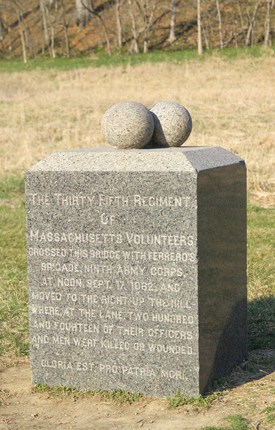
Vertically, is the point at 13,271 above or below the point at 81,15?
above

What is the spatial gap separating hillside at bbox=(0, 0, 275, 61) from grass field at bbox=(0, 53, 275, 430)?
385 inches

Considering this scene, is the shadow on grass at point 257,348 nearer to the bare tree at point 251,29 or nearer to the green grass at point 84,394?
the green grass at point 84,394

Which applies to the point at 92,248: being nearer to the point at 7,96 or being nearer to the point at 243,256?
the point at 243,256

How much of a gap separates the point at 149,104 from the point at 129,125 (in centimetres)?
1697

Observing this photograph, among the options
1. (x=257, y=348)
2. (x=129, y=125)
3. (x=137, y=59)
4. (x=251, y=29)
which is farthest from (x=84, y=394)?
(x=251, y=29)

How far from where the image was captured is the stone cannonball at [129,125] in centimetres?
622

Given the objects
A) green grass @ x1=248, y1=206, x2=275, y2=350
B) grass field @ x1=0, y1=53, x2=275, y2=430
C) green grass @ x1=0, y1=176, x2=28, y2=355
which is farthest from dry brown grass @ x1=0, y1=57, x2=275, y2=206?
green grass @ x1=0, y1=176, x2=28, y2=355

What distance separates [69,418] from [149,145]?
2076mm

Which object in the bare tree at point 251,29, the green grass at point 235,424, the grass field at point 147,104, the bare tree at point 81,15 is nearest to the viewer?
the green grass at point 235,424

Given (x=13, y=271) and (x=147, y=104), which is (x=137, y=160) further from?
(x=147, y=104)

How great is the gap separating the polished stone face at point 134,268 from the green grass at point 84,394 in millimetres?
42

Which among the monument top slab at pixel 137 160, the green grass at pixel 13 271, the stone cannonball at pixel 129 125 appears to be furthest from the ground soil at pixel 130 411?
the stone cannonball at pixel 129 125

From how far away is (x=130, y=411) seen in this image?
573 cm

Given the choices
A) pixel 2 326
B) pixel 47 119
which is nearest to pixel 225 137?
pixel 47 119
